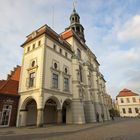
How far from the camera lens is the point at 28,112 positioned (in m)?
23.8

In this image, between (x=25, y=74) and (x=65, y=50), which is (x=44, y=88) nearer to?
(x=25, y=74)

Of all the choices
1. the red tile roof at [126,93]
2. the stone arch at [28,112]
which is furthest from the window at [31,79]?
the red tile roof at [126,93]

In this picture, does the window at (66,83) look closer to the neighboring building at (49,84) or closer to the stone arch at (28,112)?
the neighboring building at (49,84)

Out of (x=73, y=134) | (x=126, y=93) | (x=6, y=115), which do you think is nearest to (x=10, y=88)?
(x=6, y=115)

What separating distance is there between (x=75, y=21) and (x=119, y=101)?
3977 cm

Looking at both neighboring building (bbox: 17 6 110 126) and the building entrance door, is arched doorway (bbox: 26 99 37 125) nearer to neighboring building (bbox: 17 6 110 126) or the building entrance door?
neighboring building (bbox: 17 6 110 126)

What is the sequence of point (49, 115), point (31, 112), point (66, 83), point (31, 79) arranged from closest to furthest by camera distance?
point (31, 79), point (31, 112), point (66, 83), point (49, 115)

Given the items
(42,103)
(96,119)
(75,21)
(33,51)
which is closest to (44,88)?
(42,103)

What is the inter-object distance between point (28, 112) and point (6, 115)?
4340mm

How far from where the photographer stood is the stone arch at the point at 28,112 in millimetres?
21163

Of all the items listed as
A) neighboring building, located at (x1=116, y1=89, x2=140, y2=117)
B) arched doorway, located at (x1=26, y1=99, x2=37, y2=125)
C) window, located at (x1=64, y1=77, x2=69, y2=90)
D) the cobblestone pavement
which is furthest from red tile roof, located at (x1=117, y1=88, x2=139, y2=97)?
the cobblestone pavement

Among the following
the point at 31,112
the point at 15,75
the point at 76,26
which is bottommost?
the point at 31,112

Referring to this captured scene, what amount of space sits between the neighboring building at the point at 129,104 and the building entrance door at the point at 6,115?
2012 inches

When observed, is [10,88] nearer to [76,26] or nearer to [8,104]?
[8,104]
